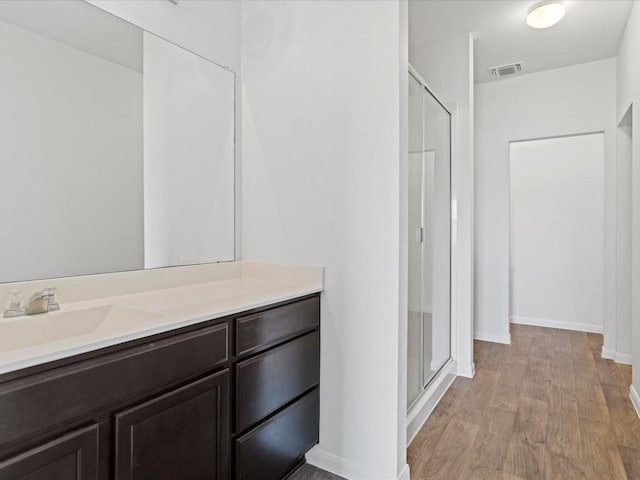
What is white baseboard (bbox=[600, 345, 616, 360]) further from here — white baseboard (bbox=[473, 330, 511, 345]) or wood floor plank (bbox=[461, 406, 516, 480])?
wood floor plank (bbox=[461, 406, 516, 480])

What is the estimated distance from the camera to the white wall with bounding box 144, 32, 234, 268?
71.2 inches

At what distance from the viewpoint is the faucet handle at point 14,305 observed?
1224mm

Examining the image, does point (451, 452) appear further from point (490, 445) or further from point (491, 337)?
point (491, 337)

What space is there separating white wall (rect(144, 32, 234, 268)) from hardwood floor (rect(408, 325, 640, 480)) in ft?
5.28

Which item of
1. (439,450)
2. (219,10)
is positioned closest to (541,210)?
(439,450)

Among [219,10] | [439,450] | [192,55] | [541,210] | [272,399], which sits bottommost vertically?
[439,450]

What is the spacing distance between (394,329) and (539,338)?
3368mm

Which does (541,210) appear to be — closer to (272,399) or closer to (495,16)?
(495,16)

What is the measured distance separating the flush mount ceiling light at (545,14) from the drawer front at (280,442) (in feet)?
10.0

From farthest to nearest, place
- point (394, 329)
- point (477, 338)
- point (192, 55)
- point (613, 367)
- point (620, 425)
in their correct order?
point (477, 338) < point (613, 367) < point (620, 425) < point (192, 55) < point (394, 329)

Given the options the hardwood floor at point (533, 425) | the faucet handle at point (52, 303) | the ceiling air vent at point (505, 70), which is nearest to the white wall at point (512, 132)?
the ceiling air vent at point (505, 70)

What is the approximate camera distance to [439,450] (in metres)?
2.06

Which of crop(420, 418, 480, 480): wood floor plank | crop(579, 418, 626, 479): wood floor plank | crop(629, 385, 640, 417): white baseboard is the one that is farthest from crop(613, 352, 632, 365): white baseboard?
crop(420, 418, 480, 480): wood floor plank

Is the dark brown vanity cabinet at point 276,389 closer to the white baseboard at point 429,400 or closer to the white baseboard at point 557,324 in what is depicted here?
the white baseboard at point 429,400
